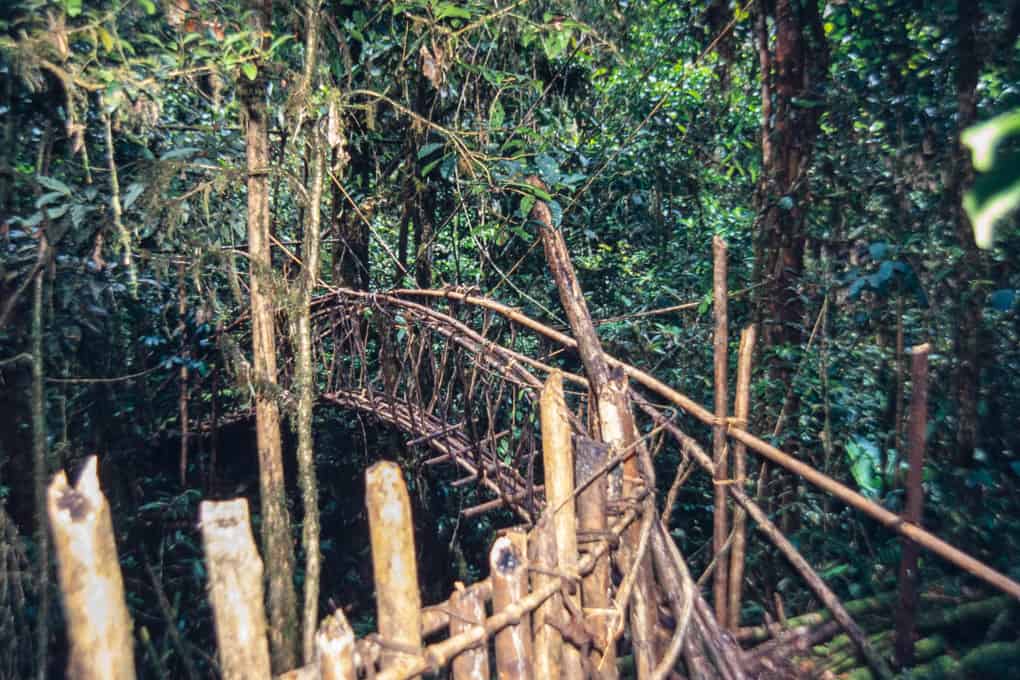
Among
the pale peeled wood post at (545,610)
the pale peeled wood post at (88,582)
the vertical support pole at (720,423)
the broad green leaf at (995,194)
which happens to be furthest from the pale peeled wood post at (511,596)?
the broad green leaf at (995,194)

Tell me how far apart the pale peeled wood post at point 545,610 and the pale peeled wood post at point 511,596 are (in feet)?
0.18

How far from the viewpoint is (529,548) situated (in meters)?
1.98

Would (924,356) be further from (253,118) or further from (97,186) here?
(97,186)

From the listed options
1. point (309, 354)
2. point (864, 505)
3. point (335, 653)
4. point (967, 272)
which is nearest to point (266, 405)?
point (309, 354)

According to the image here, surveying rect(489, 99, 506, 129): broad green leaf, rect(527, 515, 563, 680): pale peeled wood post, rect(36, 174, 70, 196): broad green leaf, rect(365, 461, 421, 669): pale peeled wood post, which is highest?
rect(489, 99, 506, 129): broad green leaf

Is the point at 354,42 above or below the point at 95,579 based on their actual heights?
above

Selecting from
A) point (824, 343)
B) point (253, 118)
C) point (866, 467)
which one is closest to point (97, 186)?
point (253, 118)

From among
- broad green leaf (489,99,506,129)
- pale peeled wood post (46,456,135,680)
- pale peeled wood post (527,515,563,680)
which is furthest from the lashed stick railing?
pale peeled wood post (46,456,135,680)

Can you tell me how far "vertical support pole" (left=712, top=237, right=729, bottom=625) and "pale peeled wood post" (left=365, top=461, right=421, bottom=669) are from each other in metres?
1.59

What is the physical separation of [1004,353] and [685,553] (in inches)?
99.5

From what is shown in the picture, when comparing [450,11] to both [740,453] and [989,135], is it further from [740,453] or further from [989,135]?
[989,135]

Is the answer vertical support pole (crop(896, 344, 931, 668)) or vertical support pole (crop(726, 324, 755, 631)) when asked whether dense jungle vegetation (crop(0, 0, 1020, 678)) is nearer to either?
vertical support pole (crop(896, 344, 931, 668))

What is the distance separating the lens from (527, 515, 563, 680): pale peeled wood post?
1.91m

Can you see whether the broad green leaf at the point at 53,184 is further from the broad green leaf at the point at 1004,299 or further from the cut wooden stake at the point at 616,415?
the broad green leaf at the point at 1004,299
